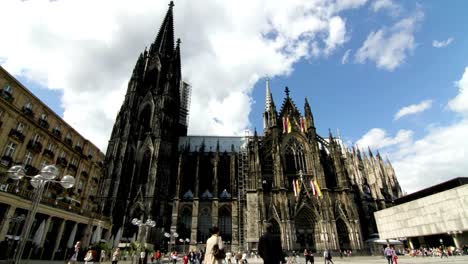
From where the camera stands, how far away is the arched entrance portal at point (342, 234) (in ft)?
99.0

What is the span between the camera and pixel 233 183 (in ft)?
133

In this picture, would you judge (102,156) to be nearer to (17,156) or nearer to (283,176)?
(17,156)

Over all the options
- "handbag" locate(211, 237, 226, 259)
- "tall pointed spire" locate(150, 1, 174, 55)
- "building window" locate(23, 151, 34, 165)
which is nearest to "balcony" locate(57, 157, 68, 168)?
"building window" locate(23, 151, 34, 165)

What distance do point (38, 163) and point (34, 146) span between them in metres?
1.75

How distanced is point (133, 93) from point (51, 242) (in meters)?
26.8

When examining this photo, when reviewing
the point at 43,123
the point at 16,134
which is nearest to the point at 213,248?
the point at 16,134

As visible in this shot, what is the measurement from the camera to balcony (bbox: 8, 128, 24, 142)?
1994 centimetres

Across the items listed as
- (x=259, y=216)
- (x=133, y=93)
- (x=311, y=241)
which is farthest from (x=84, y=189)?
(x=311, y=241)

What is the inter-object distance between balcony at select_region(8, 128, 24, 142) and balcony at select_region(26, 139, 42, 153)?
3.07 feet

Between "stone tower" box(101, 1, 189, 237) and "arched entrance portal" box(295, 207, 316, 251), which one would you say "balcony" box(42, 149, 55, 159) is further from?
"arched entrance portal" box(295, 207, 316, 251)

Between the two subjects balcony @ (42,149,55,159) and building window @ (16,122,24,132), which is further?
balcony @ (42,149,55,159)

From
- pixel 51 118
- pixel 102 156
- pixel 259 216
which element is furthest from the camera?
pixel 102 156

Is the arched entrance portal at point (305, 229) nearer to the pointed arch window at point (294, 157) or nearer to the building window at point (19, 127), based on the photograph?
the pointed arch window at point (294, 157)

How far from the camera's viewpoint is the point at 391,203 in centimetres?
4481
